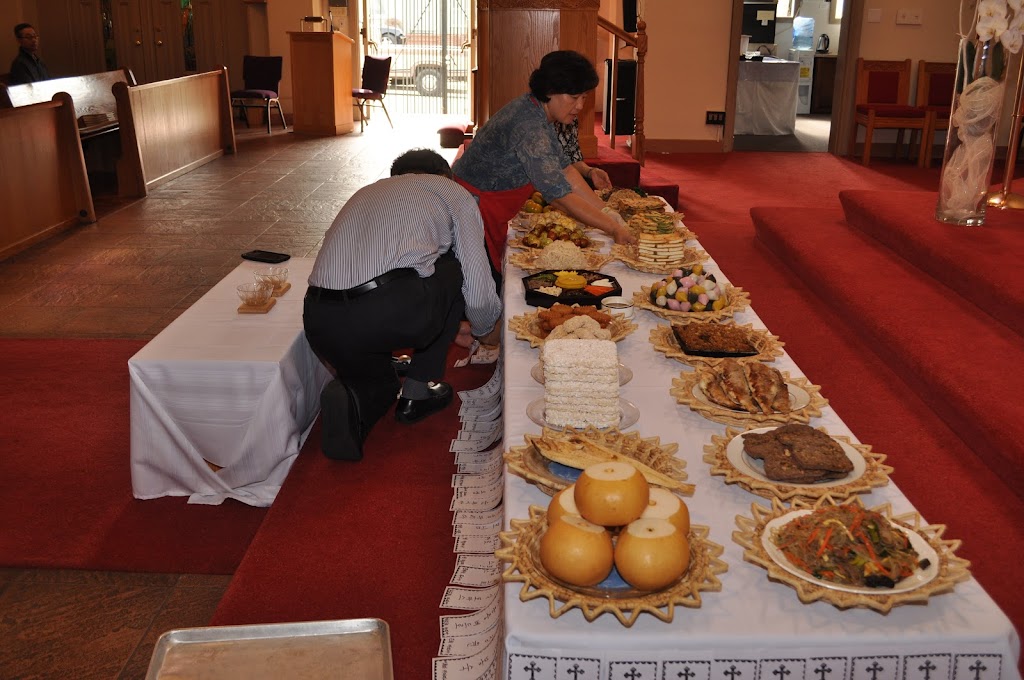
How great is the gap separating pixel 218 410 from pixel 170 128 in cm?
730

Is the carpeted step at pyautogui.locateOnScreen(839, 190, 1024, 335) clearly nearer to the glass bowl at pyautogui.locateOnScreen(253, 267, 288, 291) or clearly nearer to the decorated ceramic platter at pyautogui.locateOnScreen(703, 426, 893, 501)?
the decorated ceramic platter at pyautogui.locateOnScreen(703, 426, 893, 501)

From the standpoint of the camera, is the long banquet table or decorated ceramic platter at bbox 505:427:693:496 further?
decorated ceramic platter at bbox 505:427:693:496

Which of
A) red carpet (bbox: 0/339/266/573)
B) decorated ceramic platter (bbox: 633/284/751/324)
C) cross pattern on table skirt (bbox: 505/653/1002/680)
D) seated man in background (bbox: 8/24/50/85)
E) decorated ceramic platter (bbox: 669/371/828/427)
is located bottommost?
red carpet (bbox: 0/339/266/573)

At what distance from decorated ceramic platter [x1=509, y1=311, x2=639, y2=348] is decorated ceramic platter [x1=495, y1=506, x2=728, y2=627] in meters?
1.04

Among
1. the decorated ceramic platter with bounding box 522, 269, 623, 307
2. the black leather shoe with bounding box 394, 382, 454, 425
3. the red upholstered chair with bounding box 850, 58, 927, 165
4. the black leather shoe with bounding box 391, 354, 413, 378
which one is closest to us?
the decorated ceramic platter with bounding box 522, 269, 623, 307

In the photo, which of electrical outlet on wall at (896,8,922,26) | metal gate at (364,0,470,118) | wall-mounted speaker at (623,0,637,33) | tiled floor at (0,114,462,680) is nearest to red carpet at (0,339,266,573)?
tiled floor at (0,114,462,680)

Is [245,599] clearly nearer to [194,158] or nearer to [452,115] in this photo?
[194,158]

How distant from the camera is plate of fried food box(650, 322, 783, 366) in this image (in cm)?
244

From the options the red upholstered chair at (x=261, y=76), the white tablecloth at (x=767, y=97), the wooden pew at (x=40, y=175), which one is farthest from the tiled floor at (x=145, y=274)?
the white tablecloth at (x=767, y=97)

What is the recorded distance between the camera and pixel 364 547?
2.77 m

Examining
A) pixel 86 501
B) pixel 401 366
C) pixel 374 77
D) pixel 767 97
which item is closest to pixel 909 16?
pixel 767 97

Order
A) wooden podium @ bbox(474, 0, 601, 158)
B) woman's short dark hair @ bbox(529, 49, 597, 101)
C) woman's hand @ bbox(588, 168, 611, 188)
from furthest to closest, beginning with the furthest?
wooden podium @ bbox(474, 0, 601, 158) → woman's hand @ bbox(588, 168, 611, 188) → woman's short dark hair @ bbox(529, 49, 597, 101)

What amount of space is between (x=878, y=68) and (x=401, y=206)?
27.0ft

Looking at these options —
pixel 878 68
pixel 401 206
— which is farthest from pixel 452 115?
pixel 401 206
